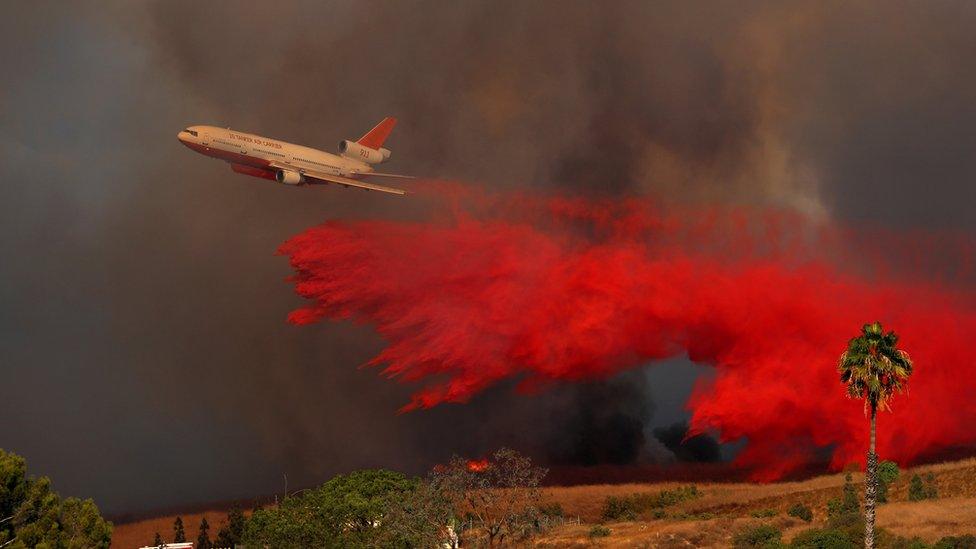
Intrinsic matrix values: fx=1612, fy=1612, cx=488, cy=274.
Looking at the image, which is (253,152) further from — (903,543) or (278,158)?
(903,543)

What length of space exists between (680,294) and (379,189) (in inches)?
1093

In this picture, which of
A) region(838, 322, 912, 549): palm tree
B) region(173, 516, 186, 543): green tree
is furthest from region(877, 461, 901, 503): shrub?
region(173, 516, 186, 543): green tree

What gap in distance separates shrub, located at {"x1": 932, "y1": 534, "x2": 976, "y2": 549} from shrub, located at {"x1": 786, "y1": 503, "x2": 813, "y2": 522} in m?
18.2

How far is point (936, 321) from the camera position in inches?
5704

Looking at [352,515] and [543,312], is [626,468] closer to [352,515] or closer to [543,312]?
[543,312]

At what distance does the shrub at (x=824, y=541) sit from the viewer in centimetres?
11100

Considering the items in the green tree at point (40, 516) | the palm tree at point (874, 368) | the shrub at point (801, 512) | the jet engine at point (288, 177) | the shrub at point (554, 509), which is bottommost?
the green tree at point (40, 516)

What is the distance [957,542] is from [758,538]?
51.7 feet

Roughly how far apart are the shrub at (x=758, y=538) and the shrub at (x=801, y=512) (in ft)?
24.0

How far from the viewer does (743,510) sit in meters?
136

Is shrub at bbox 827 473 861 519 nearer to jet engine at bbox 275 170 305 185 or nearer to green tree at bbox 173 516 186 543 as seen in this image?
jet engine at bbox 275 170 305 185

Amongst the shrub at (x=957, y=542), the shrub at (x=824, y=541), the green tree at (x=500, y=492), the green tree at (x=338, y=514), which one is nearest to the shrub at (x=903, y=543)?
the shrub at (x=957, y=542)

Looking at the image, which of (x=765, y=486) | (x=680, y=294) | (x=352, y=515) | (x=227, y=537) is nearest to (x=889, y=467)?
(x=765, y=486)

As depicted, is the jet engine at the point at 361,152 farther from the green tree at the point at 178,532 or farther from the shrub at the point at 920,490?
the shrub at the point at 920,490
